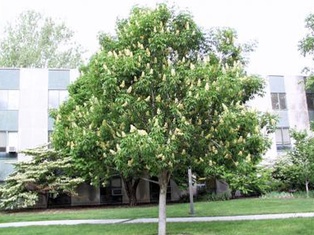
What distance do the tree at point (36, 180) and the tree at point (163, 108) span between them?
43.0ft

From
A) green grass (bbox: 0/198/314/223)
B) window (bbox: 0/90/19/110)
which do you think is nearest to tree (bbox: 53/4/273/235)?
green grass (bbox: 0/198/314/223)

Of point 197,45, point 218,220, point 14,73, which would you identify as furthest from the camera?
point 14,73

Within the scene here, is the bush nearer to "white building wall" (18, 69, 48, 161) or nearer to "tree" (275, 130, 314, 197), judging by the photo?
"tree" (275, 130, 314, 197)

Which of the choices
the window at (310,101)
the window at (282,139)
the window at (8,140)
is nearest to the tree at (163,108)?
the window at (8,140)

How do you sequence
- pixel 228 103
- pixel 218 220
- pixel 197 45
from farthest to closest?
pixel 218 220
pixel 197 45
pixel 228 103

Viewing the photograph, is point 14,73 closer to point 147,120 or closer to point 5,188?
point 5,188

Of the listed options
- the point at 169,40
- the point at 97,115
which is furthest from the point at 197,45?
the point at 97,115

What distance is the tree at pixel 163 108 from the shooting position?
28.2ft

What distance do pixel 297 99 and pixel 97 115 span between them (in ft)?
83.6

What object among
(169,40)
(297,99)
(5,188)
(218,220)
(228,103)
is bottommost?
(218,220)

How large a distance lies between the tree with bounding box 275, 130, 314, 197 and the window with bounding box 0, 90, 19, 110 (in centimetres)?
1868

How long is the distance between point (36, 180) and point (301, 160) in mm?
15813

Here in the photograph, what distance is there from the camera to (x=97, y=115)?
958 centimetres

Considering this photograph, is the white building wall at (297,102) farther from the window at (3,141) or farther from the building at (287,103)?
the window at (3,141)
